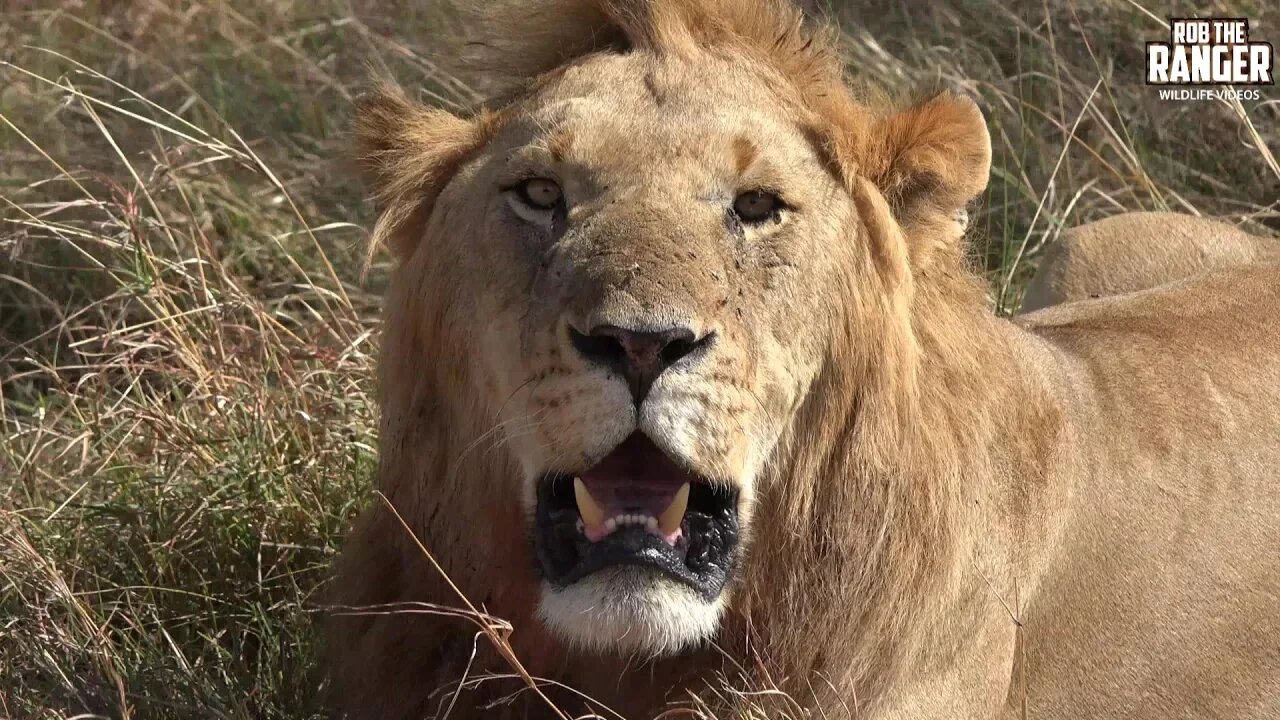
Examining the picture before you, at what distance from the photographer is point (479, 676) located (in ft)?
10.9

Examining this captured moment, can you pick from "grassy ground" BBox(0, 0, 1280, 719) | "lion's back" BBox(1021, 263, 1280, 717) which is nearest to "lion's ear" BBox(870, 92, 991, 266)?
"lion's back" BBox(1021, 263, 1280, 717)

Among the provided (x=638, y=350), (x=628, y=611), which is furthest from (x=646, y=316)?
(x=628, y=611)

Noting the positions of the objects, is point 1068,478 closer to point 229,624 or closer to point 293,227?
point 229,624

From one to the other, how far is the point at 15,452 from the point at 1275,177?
4488 mm

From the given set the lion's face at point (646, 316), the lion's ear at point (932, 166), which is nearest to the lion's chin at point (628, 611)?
the lion's face at point (646, 316)

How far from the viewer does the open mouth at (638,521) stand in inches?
116

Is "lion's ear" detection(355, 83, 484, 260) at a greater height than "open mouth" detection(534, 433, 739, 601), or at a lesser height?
greater

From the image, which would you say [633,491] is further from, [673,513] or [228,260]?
[228,260]

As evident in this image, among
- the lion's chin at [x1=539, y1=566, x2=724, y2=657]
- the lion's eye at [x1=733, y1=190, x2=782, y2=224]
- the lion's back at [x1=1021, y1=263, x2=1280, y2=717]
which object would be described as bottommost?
the lion's back at [x1=1021, y1=263, x2=1280, y2=717]

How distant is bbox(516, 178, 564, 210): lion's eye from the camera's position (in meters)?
3.15

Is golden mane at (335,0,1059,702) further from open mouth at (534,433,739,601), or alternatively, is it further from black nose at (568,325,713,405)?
black nose at (568,325,713,405)

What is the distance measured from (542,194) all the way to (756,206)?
377 mm

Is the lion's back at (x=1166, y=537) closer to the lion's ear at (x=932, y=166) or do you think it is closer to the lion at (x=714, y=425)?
the lion at (x=714, y=425)

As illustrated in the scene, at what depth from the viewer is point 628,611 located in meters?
2.88
